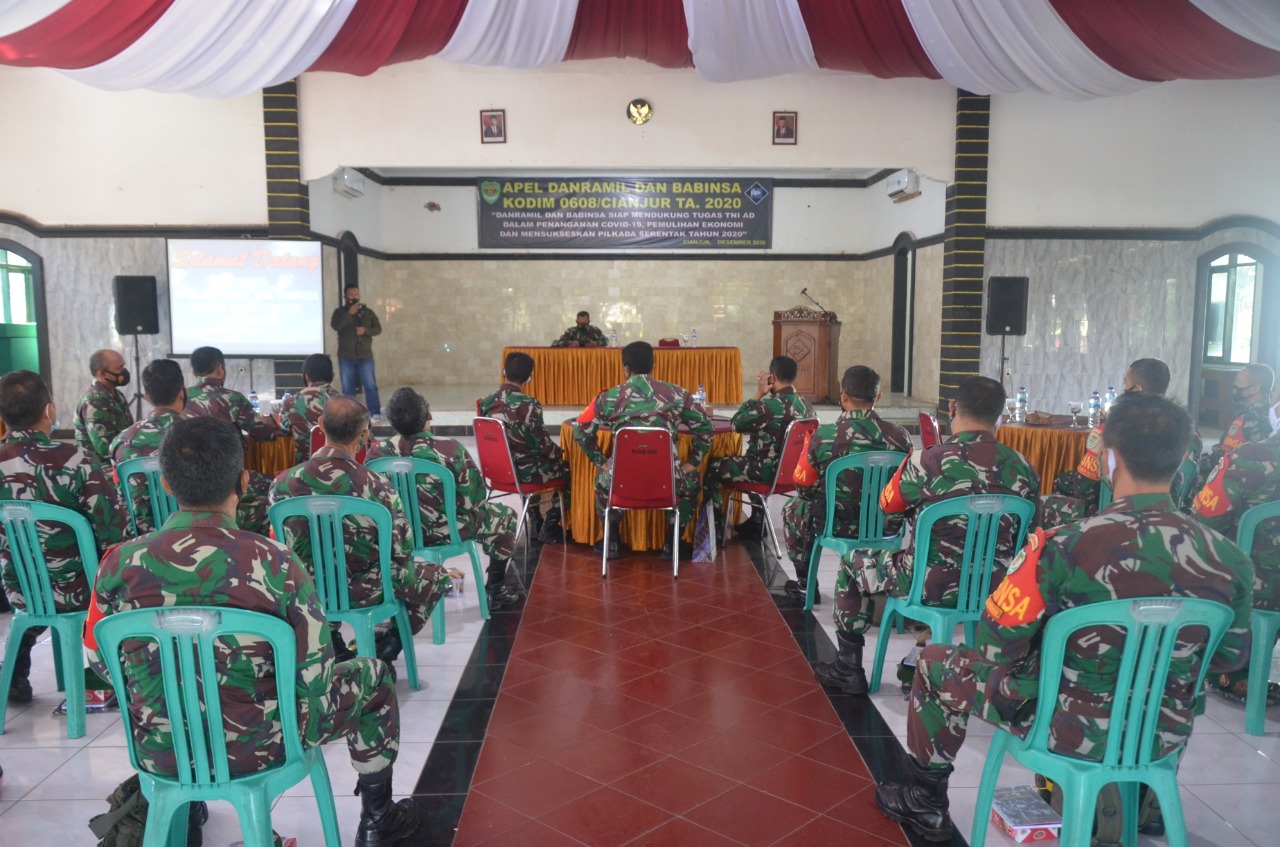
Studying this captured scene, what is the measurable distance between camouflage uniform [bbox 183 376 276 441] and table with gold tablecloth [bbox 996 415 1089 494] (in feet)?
15.0

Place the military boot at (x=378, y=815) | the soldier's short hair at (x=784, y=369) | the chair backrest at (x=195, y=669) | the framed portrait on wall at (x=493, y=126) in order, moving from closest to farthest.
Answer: the chair backrest at (x=195, y=669) < the military boot at (x=378, y=815) < the soldier's short hair at (x=784, y=369) < the framed portrait on wall at (x=493, y=126)

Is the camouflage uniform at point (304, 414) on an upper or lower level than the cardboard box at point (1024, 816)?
upper

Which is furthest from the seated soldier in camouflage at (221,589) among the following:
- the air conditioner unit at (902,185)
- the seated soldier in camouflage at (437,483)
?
the air conditioner unit at (902,185)

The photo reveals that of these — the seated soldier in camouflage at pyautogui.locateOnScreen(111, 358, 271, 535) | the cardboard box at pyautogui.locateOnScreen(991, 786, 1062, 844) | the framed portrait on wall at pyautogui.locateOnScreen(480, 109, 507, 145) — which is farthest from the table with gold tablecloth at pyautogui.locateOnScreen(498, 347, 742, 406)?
the cardboard box at pyautogui.locateOnScreen(991, 786, 1062, 844)

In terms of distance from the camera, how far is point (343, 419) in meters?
3.16

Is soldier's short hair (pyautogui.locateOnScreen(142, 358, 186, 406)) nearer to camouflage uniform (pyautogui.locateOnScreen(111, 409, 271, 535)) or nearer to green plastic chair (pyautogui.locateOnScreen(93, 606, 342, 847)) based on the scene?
camouflage uniform (pyautogui.locateOnScreen(111, 409, 271, 535))

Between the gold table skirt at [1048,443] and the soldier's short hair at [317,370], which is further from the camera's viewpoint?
the gold table skirt at [1048,443]

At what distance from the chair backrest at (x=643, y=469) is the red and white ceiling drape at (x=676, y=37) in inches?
130

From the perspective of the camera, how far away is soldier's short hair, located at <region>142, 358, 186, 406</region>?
13.6ft

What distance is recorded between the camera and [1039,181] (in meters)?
9.26

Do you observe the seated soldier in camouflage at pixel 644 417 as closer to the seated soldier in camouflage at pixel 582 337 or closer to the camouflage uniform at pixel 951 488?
the camouflage uniform at pixel 951 488

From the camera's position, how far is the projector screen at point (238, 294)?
29.3ft

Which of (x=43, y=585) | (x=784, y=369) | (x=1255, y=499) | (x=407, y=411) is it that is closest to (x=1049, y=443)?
(x=784, y=369)

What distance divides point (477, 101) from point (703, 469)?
5.15 metres
